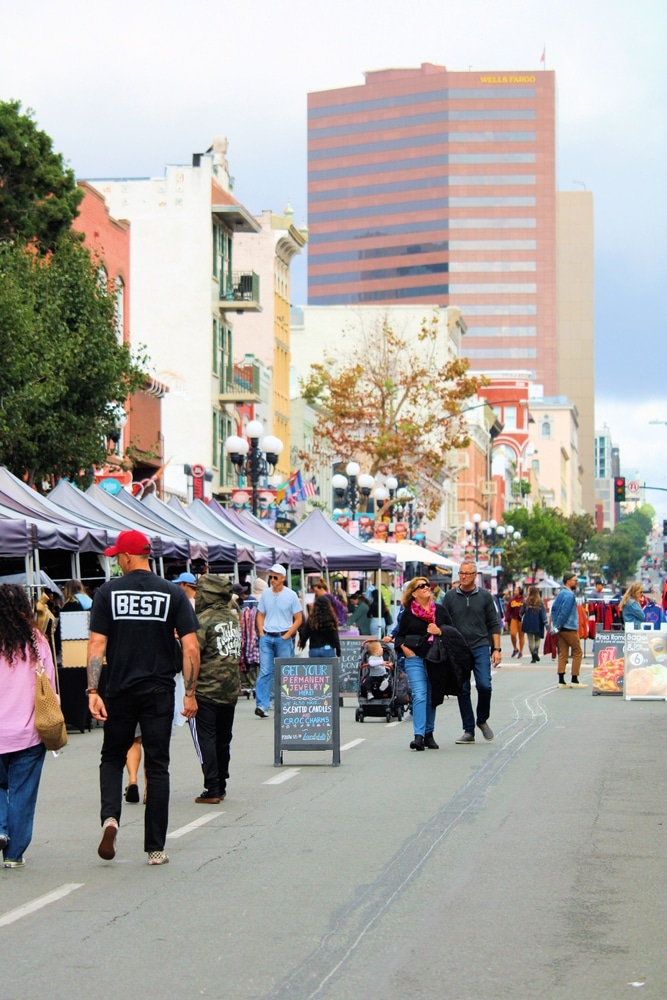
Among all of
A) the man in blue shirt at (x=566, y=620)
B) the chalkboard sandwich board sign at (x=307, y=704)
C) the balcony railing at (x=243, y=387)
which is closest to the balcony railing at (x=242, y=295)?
the balcony railing at (x=243, y=387)

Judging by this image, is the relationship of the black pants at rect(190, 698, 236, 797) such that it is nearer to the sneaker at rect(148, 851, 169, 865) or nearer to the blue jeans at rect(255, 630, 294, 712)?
the sneaker at rect(148, 851, 169, 865)

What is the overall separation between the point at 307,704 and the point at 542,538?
116321 mm

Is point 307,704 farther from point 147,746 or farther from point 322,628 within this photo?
point 322,628

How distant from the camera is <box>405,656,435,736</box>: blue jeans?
16.7 m

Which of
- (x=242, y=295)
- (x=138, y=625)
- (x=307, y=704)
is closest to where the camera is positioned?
(x=138, y=625)

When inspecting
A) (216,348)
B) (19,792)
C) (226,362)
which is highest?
(216,348)

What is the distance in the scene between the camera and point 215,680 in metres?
12.9

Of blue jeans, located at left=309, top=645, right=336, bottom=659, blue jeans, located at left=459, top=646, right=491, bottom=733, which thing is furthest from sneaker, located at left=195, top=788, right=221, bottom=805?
→ blue jeans, located at left=309, top=645, right=336, bottom=659

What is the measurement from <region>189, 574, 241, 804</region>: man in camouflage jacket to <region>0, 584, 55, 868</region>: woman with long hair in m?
3.07

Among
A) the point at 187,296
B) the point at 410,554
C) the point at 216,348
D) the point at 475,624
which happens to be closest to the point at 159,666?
the point at 475,624

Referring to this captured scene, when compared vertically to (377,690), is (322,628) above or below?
above

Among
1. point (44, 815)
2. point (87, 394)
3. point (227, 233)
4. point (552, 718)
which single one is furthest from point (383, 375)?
point (44, 815)

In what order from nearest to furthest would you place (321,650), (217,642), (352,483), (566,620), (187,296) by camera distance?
(217,642)
(321,650)
(566,620)
(352,483)
(187,296)

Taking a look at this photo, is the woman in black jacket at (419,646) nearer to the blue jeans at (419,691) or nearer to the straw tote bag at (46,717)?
the blue jeans at (419,691)
